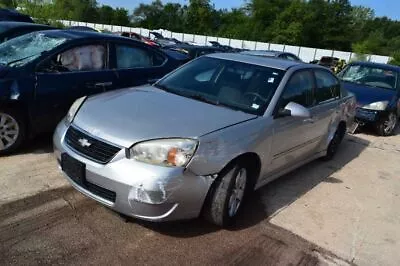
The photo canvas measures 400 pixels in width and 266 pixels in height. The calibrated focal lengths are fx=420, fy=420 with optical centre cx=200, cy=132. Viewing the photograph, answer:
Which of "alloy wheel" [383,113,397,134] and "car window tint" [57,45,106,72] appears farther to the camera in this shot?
"alloy wheel" [383,113,397,134]

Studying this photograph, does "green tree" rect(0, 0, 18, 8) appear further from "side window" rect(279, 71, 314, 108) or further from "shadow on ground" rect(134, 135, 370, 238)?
"side window" rect(279, 71, 314, 108)

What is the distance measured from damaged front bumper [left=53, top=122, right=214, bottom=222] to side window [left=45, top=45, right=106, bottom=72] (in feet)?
7.02

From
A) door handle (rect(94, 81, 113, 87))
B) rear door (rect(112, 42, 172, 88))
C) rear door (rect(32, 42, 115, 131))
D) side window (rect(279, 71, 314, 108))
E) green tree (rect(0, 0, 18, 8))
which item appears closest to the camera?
side window (rect(279, 71, 314, 108))

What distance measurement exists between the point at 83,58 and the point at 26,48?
73 centimetres

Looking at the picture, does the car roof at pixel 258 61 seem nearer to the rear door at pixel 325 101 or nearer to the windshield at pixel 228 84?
the windshield at pixel 228 84

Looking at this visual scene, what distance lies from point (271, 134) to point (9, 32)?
18.6 feet

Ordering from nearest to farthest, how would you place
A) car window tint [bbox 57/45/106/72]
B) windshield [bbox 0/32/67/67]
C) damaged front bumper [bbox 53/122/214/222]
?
damaged front bumper [bbox 53/122/214/222], windshield [bbox 0/32/67/67], car window tint [bbox 57/45/106/72]

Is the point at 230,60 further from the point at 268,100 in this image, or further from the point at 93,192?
the point at 93,192

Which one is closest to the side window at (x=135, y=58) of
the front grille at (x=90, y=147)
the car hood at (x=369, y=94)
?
the front grille at (x=90, y=147)

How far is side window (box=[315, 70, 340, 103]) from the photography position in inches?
212

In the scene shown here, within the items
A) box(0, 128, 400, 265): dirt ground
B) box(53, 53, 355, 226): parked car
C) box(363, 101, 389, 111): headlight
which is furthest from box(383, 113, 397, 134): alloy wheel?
box(53, 53, 355, 226): parked car

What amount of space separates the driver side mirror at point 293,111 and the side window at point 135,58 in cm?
262

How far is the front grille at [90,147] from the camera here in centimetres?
329

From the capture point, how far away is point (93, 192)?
11.2ft
